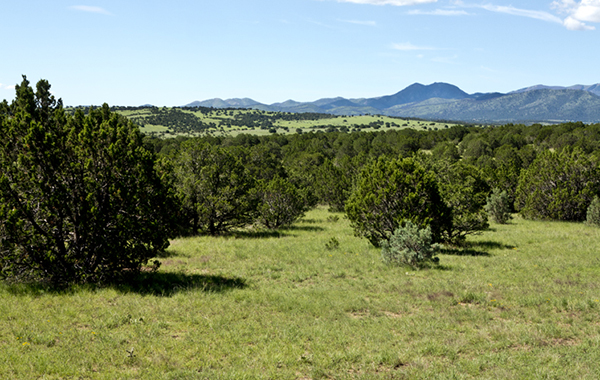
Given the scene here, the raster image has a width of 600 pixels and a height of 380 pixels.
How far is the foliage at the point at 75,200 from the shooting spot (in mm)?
11141

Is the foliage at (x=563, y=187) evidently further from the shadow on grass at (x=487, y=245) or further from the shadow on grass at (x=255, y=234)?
the shadow on grass at (x=255, y=234)

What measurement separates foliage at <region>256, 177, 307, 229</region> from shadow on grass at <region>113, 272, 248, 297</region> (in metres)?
14.3

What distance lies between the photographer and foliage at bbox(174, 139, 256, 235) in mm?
25062

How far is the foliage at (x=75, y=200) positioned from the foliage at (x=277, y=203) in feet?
51.6

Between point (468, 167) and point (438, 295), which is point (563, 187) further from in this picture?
point (438, 295)

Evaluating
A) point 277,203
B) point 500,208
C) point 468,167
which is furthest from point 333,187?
point 277,203

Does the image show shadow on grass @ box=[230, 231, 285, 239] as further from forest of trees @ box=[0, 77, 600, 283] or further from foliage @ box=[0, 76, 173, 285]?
foliage @ box=[0, 76, 173, 285]

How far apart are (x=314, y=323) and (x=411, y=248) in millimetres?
8306

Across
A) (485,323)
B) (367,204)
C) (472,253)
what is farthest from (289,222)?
(485,323)

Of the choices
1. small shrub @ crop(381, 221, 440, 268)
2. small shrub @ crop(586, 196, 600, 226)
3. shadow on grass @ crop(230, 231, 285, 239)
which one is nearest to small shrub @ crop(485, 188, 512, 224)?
small shrub @ crop(586, 196, 600, 226)

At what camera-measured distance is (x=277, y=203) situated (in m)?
29.2

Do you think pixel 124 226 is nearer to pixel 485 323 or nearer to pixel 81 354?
pixel 81 354

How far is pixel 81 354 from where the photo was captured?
7.56 meters

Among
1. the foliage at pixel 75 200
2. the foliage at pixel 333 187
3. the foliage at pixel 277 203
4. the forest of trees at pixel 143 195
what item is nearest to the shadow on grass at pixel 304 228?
the foliage at pixel 277 203
